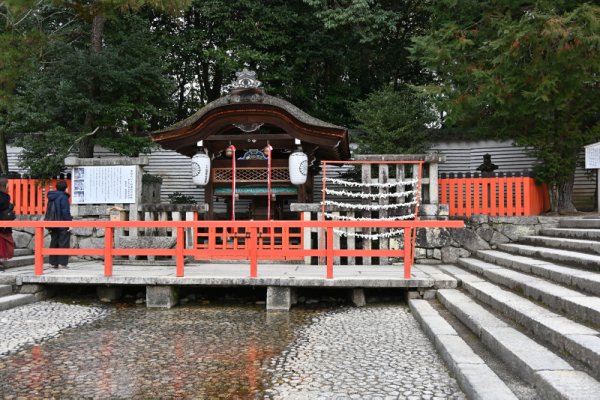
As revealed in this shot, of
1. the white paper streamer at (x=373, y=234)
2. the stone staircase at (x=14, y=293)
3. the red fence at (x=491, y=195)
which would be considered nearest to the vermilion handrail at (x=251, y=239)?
the stone staircase at (x=14, y=293)

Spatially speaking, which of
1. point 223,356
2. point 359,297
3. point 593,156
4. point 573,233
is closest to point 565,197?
point 593,156

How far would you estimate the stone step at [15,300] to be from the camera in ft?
25.6

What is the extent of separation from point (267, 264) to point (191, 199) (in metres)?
6.81

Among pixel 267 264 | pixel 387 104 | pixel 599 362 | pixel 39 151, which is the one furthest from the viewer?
pixel 387 104

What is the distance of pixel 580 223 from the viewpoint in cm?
927

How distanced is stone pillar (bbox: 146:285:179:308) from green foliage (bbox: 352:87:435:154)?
8.20 m

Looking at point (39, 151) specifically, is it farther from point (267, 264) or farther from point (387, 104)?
point (387, 104)

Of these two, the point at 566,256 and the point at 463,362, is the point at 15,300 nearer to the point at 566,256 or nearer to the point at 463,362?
the point at 463,362

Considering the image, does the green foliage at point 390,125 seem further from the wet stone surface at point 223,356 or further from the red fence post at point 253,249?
the wet stone surface at point 223,356

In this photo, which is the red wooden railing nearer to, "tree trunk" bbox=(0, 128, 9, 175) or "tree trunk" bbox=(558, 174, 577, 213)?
"tree trunk" bbox=(0, 128, 9, 175)

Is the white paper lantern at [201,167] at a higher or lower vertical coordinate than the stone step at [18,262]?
higher

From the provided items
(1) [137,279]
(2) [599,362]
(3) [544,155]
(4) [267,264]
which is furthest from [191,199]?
(2) [599,362]

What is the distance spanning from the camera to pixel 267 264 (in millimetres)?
10594

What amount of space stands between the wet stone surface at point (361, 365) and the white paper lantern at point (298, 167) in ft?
15.8
